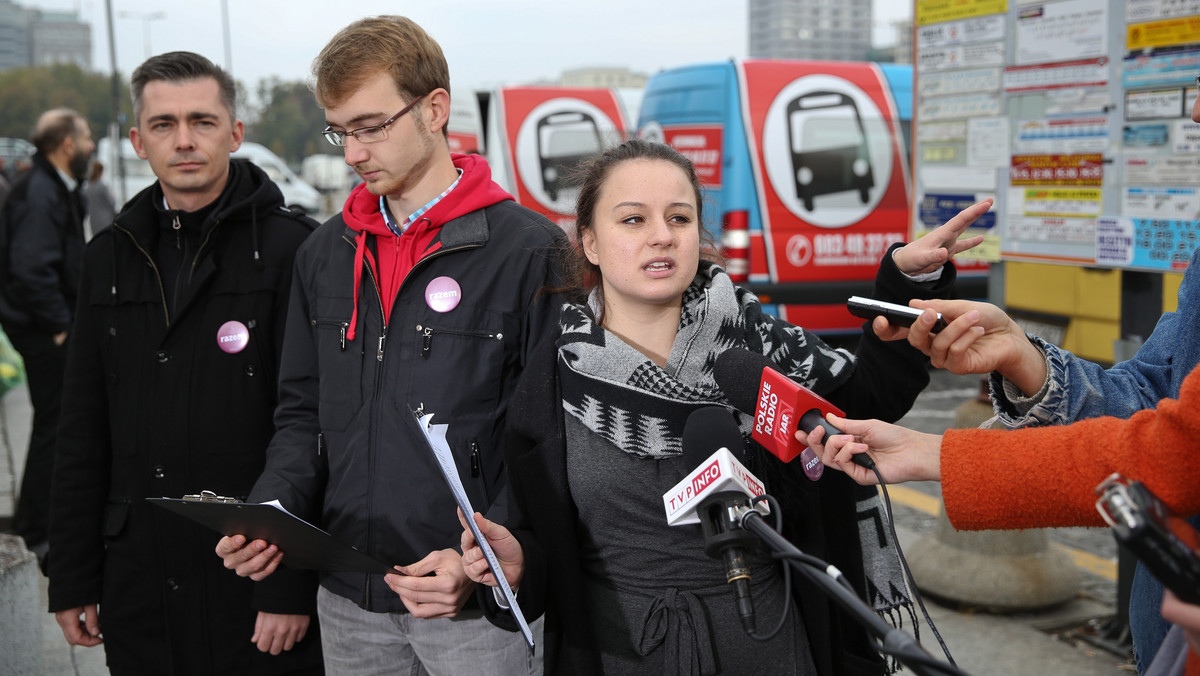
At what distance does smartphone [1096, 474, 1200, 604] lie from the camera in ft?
3.77

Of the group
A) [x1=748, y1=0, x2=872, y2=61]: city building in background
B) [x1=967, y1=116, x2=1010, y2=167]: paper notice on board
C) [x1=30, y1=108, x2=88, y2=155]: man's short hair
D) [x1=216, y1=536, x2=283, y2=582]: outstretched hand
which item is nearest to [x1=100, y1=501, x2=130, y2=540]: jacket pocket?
[x1=216, y1=536, x2=283, y2=582]: outstretched hand

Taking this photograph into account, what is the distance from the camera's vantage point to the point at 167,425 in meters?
2.66

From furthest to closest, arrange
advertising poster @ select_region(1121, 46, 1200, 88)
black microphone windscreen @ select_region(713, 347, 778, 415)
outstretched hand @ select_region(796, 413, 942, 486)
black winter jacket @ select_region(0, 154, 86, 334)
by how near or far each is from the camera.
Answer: black winter jacket @ select_region(0, 154, 86, 334), advertising poster @ select_region(1121, 46, 1200, 88), black microphone windscreen @ select_region(713, 347, 778, 415), outstretched hand @ select_region(796, 413, 942, 486)

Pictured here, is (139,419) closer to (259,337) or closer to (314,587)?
(259,337)

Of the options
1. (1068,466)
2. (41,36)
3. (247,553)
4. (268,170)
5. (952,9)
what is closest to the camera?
(1068,466)

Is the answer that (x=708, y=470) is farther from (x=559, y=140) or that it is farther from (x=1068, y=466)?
(x=559, y=140)

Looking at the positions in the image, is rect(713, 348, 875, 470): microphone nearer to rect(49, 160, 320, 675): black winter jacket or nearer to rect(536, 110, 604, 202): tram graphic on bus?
rect(49, 160, 320, 675): black winter jacket

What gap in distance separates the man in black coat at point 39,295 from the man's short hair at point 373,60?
3609mm

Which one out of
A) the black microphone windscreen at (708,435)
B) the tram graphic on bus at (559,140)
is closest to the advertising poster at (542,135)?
the tram graphic on bus at (559,140)

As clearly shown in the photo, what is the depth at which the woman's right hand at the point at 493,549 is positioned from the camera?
6.07 ft

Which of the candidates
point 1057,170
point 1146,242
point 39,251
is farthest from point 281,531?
point 39,251

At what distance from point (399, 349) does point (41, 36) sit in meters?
131

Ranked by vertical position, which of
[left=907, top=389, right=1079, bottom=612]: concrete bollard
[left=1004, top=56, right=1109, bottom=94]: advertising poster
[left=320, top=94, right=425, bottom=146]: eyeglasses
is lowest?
[left=907, top=389, right=1079, bottom=612]: concrete bollard

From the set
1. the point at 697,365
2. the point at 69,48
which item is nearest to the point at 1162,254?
the point at 697,365
